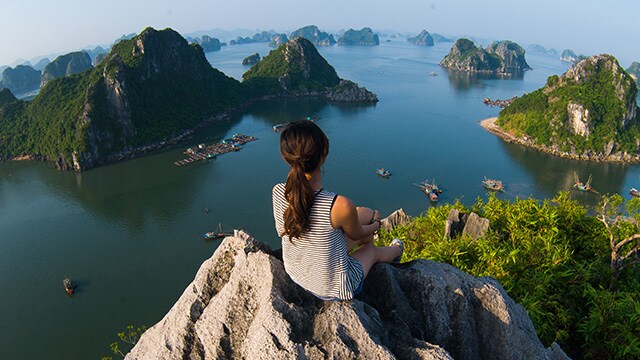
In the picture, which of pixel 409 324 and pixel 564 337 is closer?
pixel 409 324

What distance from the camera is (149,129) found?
6072 cm

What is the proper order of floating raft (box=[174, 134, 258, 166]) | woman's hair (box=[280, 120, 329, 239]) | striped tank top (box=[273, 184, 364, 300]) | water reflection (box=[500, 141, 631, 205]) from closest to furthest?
1. woman's hair (box=[280, 120, 329, 239])
2. striped tank top (box=[273, 184, 364, 300])
3. water reflection (box=[500, 141, 631, 205])
4. floating raft (box=[174, 134, 258, 166])

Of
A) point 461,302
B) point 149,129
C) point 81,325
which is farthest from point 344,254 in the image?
Result: point 149,129

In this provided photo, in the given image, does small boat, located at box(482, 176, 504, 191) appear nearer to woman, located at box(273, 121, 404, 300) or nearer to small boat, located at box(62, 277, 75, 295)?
small boat, located at box(62, 277, 75, 295)

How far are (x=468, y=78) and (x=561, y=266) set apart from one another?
428ft

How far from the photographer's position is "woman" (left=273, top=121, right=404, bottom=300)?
122 inches

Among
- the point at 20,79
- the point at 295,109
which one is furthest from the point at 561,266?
the point at 20,79

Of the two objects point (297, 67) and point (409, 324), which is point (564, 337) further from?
point (297, 67)

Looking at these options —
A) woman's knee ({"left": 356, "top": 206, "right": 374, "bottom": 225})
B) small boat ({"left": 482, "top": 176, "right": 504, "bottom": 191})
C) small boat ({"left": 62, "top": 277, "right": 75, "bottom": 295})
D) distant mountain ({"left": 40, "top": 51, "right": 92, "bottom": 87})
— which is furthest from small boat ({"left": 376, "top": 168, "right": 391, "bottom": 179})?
distant mountain ({"left": 40, "top": 51, "right": 92, "bottom": 87})

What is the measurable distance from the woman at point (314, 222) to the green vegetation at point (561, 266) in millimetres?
4969

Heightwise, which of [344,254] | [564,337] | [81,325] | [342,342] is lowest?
[81,325]

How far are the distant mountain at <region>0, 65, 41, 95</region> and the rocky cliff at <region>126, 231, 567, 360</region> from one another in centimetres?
15851

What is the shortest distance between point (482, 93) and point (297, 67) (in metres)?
48.8

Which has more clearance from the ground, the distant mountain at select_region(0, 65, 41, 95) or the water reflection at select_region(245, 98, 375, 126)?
the distant mountain at select_region(0, 65, 41, 95)
